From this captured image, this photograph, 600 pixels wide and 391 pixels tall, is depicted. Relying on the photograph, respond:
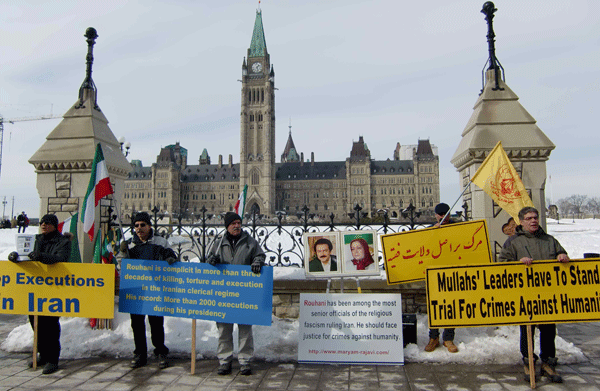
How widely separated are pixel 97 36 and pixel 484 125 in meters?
7.25

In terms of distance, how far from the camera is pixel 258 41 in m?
107

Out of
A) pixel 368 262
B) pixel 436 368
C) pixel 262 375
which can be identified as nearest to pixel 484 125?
pixel 368 262

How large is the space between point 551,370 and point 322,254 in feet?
9.29

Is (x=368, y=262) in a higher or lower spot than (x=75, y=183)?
lower

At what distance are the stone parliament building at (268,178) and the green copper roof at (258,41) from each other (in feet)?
0.87

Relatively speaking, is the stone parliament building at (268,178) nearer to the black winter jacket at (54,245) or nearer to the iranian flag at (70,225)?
the iranian flag at (70,225)

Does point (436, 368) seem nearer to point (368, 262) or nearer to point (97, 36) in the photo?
point (368, 262)

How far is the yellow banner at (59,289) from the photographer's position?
500 centimetres

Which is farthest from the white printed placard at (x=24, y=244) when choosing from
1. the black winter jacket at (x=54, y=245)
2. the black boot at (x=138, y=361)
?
the black boot at (x=138, y=361)

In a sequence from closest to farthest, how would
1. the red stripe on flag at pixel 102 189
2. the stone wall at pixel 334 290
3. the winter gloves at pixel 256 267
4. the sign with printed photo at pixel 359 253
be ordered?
the winter gloves at pixel 256 267
the sign with printed photo at pixel 359 253
the red stripe on flag at pixel 102 189
the stone wall at pixel 334 290

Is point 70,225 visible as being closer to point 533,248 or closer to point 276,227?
point 276,227

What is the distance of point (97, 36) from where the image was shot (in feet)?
25.3

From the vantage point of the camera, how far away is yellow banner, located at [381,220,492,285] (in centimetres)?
554

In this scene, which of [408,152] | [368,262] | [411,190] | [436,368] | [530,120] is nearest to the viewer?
[436,368]
